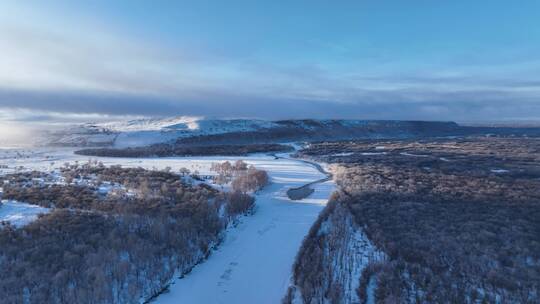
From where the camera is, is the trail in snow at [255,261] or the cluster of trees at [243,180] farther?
the cluster of trees at [243,180]

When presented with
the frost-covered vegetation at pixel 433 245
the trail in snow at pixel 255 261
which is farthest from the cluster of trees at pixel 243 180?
the frost-covered vegetation at pixel 433 245

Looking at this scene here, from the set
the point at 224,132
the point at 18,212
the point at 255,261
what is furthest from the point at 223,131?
the point at 255,261

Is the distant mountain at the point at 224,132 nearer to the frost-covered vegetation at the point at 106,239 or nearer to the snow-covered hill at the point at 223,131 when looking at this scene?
the snow-covered hill at the point at 223,131

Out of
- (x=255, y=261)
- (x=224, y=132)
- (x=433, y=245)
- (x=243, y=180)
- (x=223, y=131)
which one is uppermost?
(x=223, y=131)

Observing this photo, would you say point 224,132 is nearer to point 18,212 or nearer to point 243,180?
point 243,180

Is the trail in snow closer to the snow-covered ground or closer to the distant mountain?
the snow-covered ground
